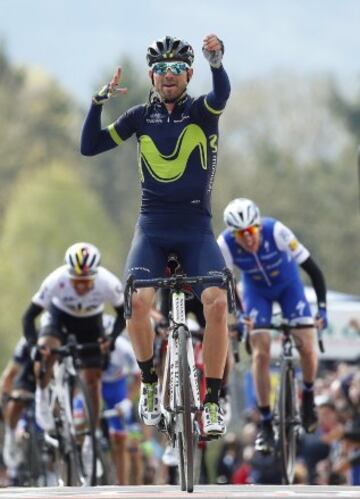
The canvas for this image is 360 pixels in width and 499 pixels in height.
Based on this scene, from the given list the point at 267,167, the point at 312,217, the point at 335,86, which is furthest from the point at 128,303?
the point at 335,86

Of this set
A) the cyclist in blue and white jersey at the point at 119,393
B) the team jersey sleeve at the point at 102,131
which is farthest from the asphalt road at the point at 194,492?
the cyclist in blue and white jersey at the point at 119,393

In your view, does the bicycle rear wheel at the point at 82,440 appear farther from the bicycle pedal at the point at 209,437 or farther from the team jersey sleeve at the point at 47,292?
the bicycle pedal at the point at 209,437

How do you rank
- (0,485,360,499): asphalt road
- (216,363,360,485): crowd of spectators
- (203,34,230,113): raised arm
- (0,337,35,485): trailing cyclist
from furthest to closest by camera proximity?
(216,363,360,485): crowd of spectators < (0,337,35,485): trailing cyclist < (203,34,230,113): raised arm < (0,485,360,499): asphalt road

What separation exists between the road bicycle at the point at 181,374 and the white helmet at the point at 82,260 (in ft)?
14.5

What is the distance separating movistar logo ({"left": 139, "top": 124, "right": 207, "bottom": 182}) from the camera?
1488 cm

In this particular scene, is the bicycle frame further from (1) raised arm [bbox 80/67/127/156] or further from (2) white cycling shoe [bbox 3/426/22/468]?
(2) white cycling shoe [bbox 3/426/22/468]

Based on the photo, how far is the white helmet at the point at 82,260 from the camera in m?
19.3

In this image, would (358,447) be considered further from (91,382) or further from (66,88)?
(66,88)

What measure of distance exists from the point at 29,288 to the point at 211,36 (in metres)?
61.6

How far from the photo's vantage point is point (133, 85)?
114 meters

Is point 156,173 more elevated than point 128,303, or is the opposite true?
point 156,173

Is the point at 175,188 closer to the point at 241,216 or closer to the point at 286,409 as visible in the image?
the point at 241,216

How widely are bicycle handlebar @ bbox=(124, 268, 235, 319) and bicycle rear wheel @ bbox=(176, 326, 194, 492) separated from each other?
51 cm

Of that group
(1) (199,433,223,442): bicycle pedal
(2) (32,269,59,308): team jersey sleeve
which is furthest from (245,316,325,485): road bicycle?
(1) (199,433,223,442): bicycle pedal
